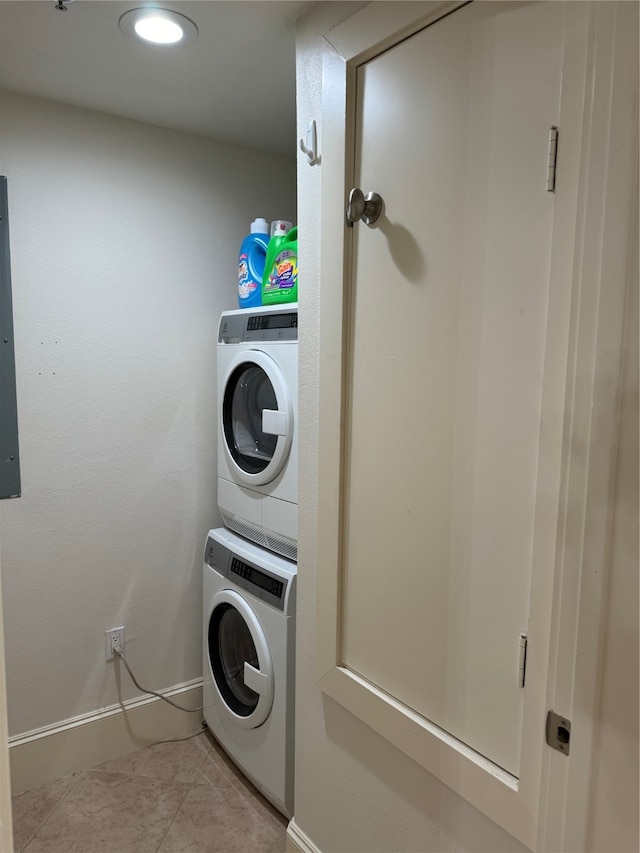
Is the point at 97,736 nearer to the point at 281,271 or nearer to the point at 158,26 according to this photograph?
the point at 281,271

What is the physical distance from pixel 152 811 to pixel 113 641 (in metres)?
0.55

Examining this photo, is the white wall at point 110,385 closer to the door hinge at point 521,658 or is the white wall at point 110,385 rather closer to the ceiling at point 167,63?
the ceiling at point 167,63

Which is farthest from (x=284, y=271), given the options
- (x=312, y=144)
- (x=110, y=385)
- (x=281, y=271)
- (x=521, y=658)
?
(x=521, y=658)

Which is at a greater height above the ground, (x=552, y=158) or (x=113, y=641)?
(x=552, y=158)

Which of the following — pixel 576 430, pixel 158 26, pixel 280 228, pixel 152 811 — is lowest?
pixel 152 811

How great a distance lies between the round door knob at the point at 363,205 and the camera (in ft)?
3.99

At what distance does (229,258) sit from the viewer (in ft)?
Answer: 7.45

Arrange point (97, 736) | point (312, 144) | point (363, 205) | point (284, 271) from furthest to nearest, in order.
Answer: point (97, 736)
point (284, 271)
point (312, 144)
point (363, 205)

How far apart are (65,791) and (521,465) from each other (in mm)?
1925

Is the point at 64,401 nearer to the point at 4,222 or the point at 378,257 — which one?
the point at 4,222

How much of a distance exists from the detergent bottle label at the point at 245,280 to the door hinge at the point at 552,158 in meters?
1.20

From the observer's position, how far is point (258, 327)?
1.85 metres

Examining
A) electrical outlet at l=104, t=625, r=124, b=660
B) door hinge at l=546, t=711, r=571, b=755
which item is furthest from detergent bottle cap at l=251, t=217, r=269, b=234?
door hinge at l=546, t=711, r=571, b=755

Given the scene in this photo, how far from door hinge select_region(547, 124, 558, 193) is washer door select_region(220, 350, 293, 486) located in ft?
3.18
